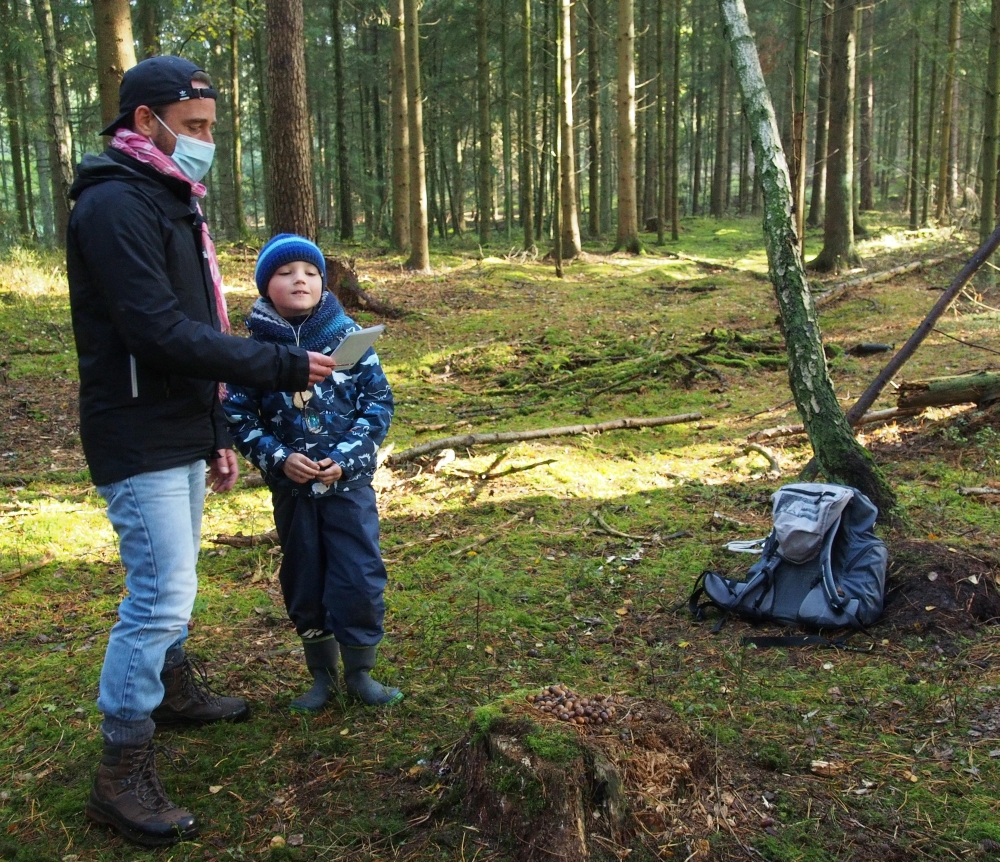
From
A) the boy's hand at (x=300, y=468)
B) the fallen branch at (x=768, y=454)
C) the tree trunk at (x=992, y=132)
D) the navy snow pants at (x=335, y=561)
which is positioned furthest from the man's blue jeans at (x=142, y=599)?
the tree trunk at (x=992, y=132)

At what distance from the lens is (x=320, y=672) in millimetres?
3383

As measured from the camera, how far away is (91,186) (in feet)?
8.25

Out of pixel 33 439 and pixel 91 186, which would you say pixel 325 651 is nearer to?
pixel 91 186

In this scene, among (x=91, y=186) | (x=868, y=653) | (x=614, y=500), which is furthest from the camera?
(x=614, y=500)

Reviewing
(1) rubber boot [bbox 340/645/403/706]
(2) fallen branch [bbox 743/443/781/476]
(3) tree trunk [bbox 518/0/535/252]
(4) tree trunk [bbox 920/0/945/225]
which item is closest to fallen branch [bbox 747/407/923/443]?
(2) fallen branch [bbox 743/443/781/476]

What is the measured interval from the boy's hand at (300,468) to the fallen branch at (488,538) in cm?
253

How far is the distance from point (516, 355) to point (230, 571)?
714cm

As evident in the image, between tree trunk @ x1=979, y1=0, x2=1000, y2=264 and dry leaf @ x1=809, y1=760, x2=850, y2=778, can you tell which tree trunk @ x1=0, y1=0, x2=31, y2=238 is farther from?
dry leaf @ x1=809, y1=760, x2=850, y2=778

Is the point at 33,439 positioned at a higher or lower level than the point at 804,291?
lower

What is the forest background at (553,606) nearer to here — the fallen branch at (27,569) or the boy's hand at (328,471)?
the fallen branch at (27,569)

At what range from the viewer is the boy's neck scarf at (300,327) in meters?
3.11

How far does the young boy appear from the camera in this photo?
307 cm

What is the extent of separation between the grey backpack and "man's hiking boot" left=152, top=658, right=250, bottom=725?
2.42 metres

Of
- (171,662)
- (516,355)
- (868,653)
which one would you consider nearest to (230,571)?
(171,662)
